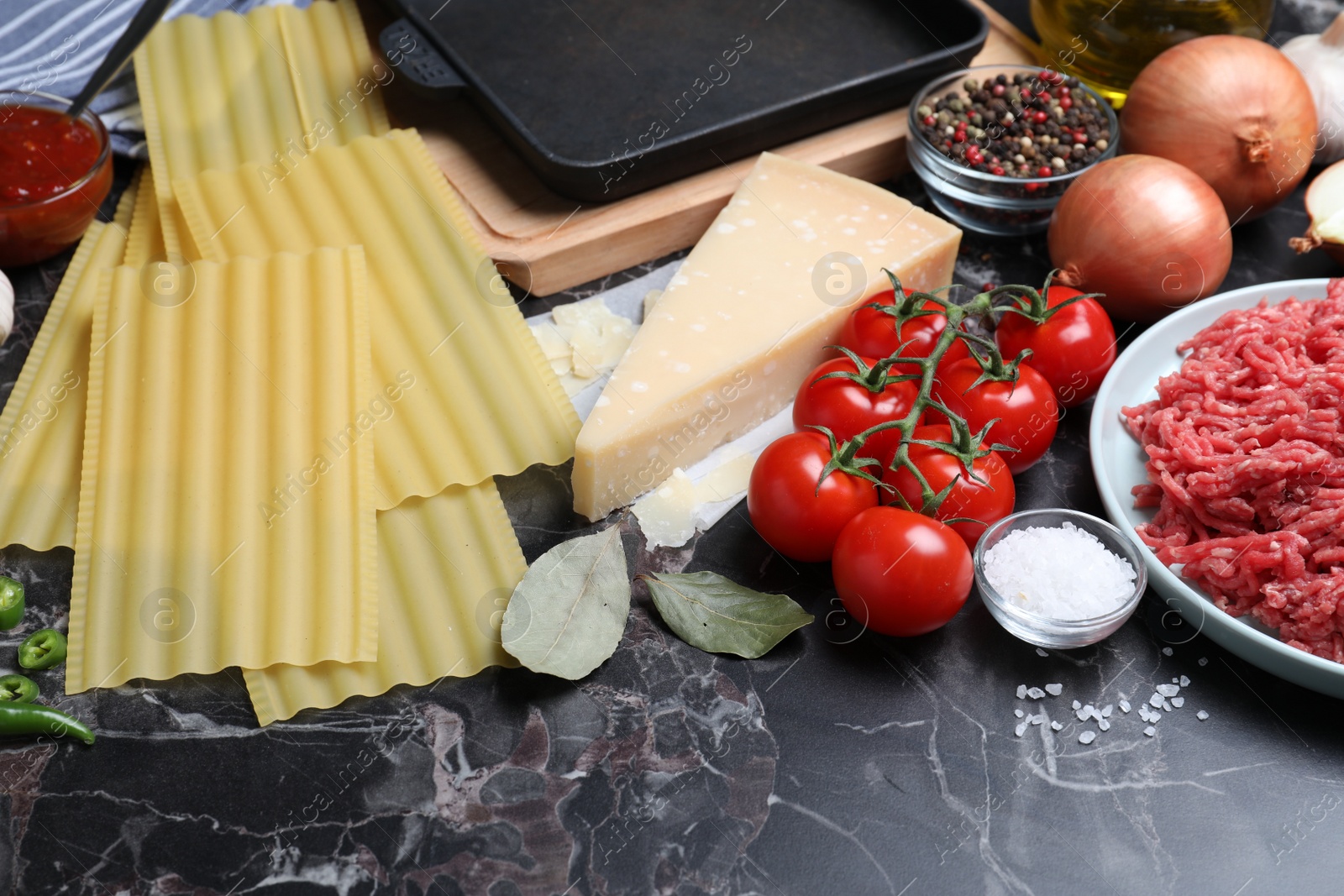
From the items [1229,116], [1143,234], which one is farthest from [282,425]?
[1229,116]

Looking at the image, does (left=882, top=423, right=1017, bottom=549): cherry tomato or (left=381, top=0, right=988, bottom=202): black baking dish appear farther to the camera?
(left=381, top=0, right=988, bottom=202): black baking dish

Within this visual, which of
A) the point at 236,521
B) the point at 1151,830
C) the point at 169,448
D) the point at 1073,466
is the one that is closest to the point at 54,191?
the point at 169,448

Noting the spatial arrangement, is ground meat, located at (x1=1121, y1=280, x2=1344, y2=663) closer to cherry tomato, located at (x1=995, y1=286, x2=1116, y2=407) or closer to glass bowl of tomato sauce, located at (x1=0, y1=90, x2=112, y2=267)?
cherry tomato, located at (x1=995, y1=286, x2=1116, y2=407)

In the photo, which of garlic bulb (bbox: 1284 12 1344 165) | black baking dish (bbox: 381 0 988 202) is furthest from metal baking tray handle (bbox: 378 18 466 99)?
garlic bulb (bbox: 1284 12 1344 165)

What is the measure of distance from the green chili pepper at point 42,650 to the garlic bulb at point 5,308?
26.1 inches

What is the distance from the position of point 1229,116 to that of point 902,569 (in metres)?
1.28

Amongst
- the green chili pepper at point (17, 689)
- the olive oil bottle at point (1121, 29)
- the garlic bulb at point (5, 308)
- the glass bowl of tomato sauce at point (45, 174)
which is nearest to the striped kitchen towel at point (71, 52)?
the glass bowl of tomato sauce at point (45, 174)

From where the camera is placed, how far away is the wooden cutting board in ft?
7.32

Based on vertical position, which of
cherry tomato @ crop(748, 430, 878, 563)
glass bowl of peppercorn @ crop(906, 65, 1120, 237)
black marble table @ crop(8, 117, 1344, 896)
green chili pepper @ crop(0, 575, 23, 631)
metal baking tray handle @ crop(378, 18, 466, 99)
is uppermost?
metal baking tray handle @ crop(378, 18, 466, 99)

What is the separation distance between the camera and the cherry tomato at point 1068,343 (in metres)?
1.92

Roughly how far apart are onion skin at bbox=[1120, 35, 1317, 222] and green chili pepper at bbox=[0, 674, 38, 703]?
2.27 meters

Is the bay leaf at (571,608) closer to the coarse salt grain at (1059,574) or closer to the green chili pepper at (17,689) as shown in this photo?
the coarse salt grain at (1059,574)

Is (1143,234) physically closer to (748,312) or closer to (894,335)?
(894,335)

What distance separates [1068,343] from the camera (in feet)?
6.30
